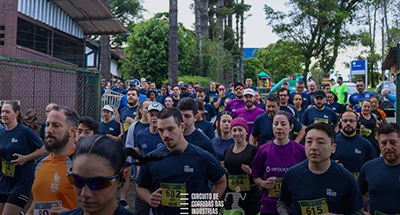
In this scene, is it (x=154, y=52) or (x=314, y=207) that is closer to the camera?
(x=314, y=207)

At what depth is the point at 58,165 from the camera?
4.21m

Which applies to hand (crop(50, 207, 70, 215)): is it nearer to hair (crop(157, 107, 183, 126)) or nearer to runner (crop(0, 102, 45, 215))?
hair (crop(157, 107, 183, 126))

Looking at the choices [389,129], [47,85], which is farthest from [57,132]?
[47,85]

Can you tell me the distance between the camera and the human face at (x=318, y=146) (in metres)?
4.34

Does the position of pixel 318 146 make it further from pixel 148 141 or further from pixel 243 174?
pixel 148 141

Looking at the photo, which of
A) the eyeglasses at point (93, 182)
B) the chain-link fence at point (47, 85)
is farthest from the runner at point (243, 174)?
the chain-link fence at point (47, 85)

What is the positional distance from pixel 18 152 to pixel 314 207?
3852 millimetres

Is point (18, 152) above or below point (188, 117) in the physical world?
below

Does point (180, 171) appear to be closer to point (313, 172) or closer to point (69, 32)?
point (313, 172)

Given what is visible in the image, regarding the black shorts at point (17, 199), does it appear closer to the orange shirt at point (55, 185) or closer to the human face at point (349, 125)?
the orange shirt at point (55, 185)

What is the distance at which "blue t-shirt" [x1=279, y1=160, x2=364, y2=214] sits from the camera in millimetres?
4254

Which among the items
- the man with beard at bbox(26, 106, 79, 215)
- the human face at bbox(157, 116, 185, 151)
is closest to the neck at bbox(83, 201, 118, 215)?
the man with beard at bbox(26, 106, 79, 215)

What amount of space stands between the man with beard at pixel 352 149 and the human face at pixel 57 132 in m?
4.00

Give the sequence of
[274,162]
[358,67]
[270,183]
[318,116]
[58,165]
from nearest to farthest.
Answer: [58,165], [270,183], [274,162], [318,116], [358,67]
